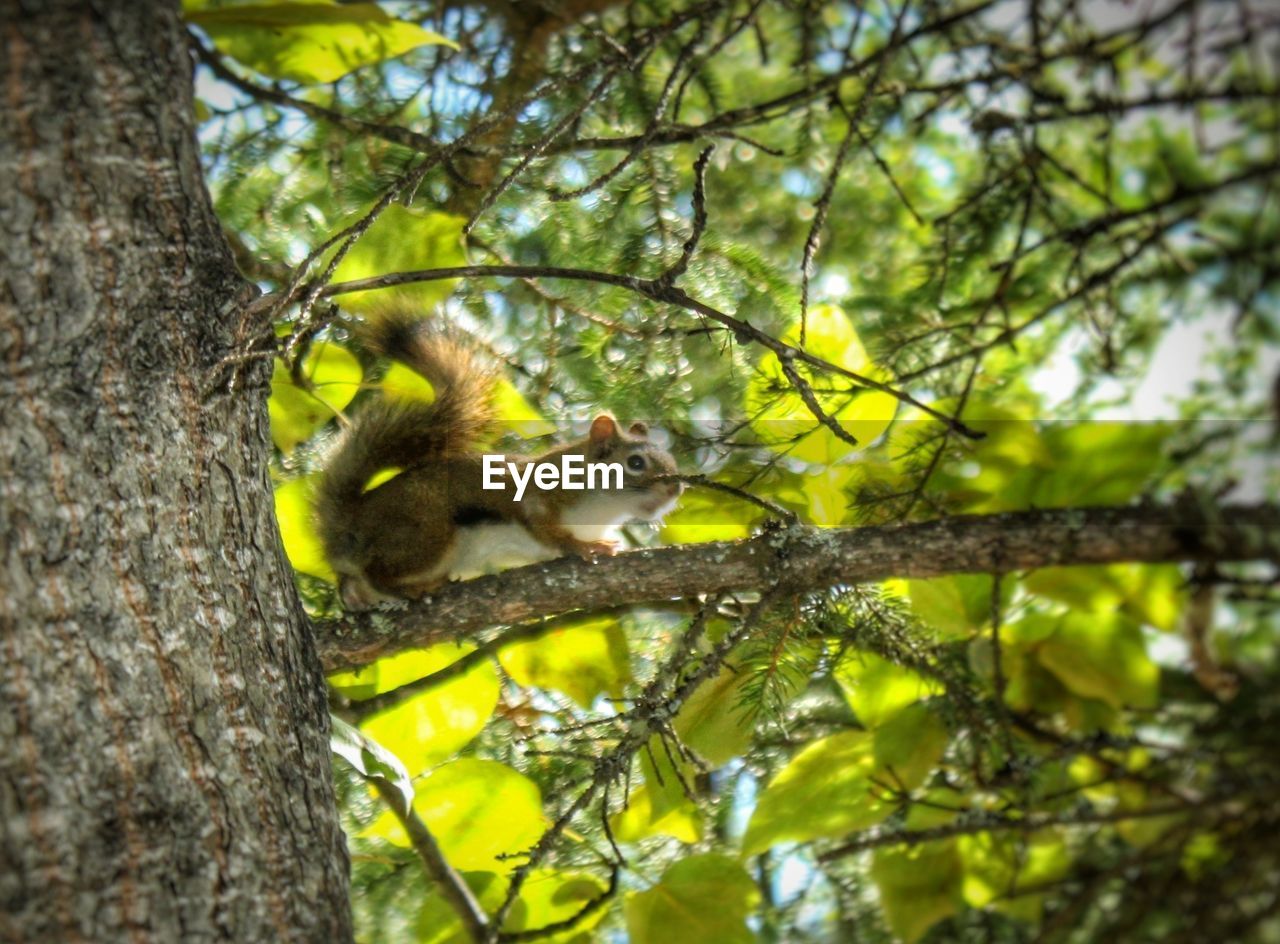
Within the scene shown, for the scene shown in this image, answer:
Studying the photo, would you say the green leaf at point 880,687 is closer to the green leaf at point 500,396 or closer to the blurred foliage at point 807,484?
the blurred foliage at point 807,484

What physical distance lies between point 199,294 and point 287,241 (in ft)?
3.50

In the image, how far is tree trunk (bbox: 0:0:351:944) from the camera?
0.90 meters

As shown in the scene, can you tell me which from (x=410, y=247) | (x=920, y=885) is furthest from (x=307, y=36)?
(x=920, y=885)

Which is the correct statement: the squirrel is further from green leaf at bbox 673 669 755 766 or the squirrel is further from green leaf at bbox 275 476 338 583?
green leaf at bbox 673 669 755 766

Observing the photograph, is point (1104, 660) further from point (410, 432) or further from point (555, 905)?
point (410, 432)

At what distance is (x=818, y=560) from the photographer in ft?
4.03

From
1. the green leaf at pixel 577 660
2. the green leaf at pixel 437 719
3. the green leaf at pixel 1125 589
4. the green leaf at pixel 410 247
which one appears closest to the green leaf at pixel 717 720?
the green leaf at pixel 577 660

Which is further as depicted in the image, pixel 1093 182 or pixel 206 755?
pixel 1093 182

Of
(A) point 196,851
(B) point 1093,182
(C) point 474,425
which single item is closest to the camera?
Result: (A) point 196,851

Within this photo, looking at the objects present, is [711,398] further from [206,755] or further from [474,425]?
[206,755]

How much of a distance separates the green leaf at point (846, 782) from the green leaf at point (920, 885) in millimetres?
76

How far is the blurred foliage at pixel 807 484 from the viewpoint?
104cm

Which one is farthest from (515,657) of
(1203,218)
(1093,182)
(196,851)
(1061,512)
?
(1093,182)

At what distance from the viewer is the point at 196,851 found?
92 cm
